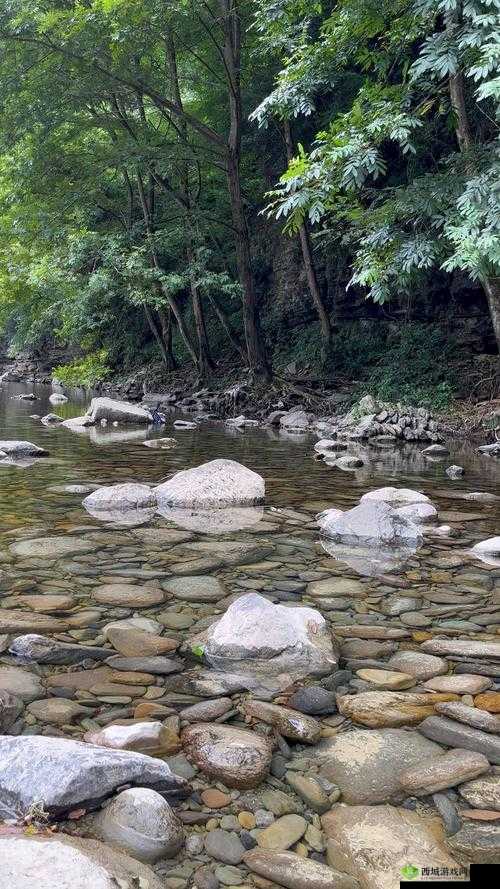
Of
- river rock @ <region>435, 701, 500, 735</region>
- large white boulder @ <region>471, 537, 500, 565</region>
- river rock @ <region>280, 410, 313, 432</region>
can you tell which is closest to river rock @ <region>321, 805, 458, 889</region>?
river rock @ <region>435, 701, 500, 735</region>

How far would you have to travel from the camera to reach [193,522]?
15.4 ft

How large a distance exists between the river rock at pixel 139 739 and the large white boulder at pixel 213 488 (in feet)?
10.3

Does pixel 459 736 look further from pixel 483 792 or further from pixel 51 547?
pixel 51 547

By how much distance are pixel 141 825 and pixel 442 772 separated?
2.69 feet

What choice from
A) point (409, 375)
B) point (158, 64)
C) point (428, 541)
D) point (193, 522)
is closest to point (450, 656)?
point (428, 541)

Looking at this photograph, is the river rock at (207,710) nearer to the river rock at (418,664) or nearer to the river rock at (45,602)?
the river rock at (418,664)

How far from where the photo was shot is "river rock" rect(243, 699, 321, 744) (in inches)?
79.4

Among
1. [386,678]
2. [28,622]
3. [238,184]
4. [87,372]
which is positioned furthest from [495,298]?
[87,372]

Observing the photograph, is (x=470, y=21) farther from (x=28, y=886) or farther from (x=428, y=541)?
(x=28, y=886)

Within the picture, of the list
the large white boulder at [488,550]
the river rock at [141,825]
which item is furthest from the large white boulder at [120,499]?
the river rock at [141,825]

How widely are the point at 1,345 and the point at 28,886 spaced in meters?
40.6

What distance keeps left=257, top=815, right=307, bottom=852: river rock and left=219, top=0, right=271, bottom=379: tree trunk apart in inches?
499

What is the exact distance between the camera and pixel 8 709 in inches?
79.6

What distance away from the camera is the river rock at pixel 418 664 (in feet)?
7.93
